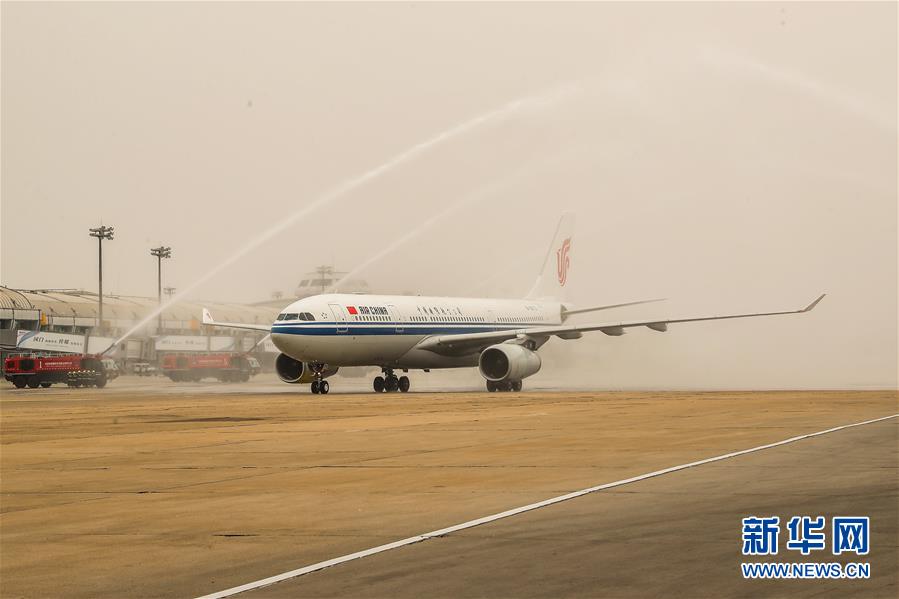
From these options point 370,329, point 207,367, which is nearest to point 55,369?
point 207,367

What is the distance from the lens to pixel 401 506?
44.6 feet

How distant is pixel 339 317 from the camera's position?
51469mm

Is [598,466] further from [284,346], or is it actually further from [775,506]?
[284,346]

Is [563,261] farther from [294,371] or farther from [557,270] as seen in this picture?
[294,371]

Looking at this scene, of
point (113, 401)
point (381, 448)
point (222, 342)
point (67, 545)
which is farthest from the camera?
point (222, 342)

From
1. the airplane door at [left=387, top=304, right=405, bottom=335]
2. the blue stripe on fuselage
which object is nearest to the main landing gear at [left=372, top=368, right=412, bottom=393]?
the blue stripe on fuselage

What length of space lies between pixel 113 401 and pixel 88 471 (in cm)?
2766

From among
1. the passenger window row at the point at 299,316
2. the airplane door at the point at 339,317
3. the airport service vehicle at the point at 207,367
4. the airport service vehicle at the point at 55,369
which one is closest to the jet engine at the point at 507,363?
the airplane door at the point at 339,317

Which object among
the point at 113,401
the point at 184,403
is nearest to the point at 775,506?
the point at 184,403

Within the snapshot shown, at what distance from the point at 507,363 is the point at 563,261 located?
21593 millimetres

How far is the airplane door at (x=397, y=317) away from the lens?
5491 cm

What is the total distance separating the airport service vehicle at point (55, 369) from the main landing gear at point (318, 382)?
21.5m

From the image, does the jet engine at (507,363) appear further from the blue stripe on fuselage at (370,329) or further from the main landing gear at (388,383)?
the main landing gear at (388,383)

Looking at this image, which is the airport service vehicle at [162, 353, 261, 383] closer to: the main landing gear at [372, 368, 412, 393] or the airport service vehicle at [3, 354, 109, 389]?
the airport service vehicle at [3, 354, 109, 389]
